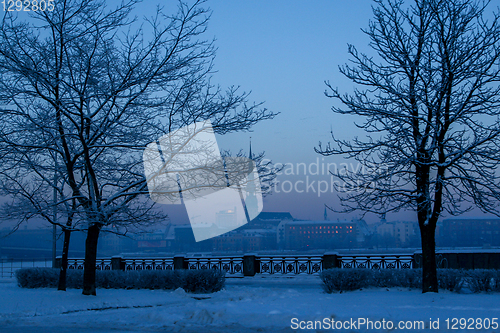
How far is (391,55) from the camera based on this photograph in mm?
10859

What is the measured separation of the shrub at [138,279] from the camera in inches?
516

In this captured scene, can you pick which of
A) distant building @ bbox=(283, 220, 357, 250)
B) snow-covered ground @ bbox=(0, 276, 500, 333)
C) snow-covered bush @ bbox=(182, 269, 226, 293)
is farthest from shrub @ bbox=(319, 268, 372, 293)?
distant building @ bbox=(283, 220, 357, 250)

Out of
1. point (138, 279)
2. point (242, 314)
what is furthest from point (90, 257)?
point (242, 314)

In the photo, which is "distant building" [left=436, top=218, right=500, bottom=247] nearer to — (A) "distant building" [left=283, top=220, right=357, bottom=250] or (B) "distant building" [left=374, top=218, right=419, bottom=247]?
(A) "distant building" [left=283, top=220, right=357, bottom=250]

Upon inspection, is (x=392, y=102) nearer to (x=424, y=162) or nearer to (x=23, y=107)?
(x=424, y=162)

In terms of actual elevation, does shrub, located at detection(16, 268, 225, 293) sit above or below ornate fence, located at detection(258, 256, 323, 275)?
above

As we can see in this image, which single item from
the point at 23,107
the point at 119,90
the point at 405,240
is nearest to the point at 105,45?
the point at 119,90

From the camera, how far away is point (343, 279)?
1195 cm

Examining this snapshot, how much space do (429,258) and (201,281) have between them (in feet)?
23.2

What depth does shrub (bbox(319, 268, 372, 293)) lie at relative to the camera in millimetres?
11938

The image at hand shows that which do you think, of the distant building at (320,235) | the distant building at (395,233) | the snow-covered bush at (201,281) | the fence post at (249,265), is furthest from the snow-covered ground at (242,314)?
the distant building at (395,233)

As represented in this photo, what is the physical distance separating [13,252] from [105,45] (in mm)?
79003

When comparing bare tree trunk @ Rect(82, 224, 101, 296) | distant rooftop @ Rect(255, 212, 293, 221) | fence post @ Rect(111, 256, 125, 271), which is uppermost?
bare tree trunk @ Rect(82, 224, 101, 296)

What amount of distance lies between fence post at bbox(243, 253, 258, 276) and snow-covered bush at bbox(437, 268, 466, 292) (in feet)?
33.7
